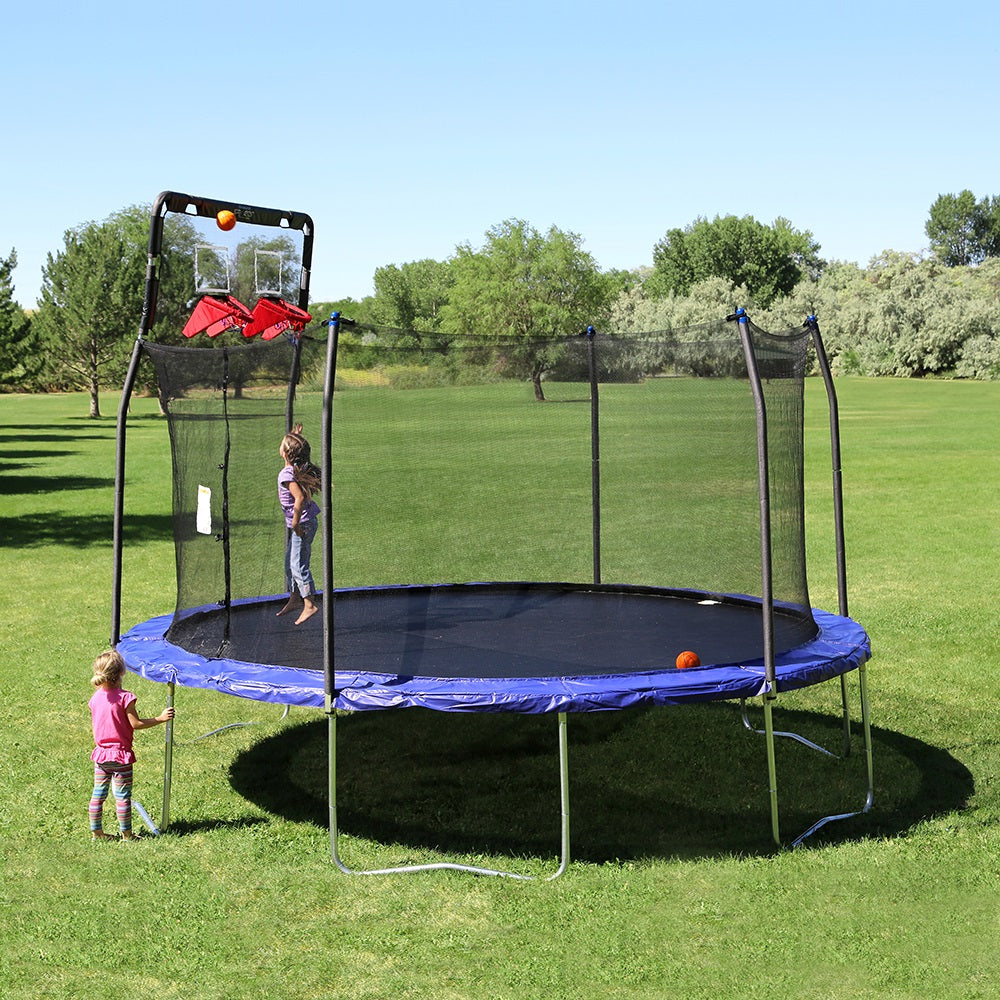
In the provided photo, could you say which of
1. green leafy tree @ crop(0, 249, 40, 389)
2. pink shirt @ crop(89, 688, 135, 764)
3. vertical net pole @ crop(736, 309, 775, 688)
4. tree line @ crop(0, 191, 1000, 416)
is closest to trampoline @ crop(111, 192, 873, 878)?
vertical net pole @ crop(736, 309, 775, 688)

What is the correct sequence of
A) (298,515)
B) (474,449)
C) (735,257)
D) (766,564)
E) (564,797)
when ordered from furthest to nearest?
(735,257), (474,449), (298,515), (766,564), (564,797)

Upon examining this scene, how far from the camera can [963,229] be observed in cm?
10956

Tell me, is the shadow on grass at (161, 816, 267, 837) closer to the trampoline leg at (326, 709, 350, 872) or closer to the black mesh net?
the trampoline leg at (326, 709, 350, 872)

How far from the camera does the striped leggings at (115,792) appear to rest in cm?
425

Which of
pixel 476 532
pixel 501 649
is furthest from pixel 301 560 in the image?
pixel 476 532

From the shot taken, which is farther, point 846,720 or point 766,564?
point 846,720

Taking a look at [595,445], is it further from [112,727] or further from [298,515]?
[112,727]

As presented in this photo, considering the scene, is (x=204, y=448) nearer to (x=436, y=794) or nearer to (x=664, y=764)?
(x=436, y=794)

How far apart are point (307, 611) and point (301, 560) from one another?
25 cm

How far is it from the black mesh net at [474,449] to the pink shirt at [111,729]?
Answer: 2.39 ft

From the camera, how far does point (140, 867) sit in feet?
13.6

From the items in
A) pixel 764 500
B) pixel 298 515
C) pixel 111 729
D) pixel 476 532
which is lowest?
pixel 111 729

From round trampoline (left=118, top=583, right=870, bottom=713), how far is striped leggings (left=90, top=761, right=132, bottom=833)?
39 cm

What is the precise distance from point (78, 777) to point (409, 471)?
7.33 ft
